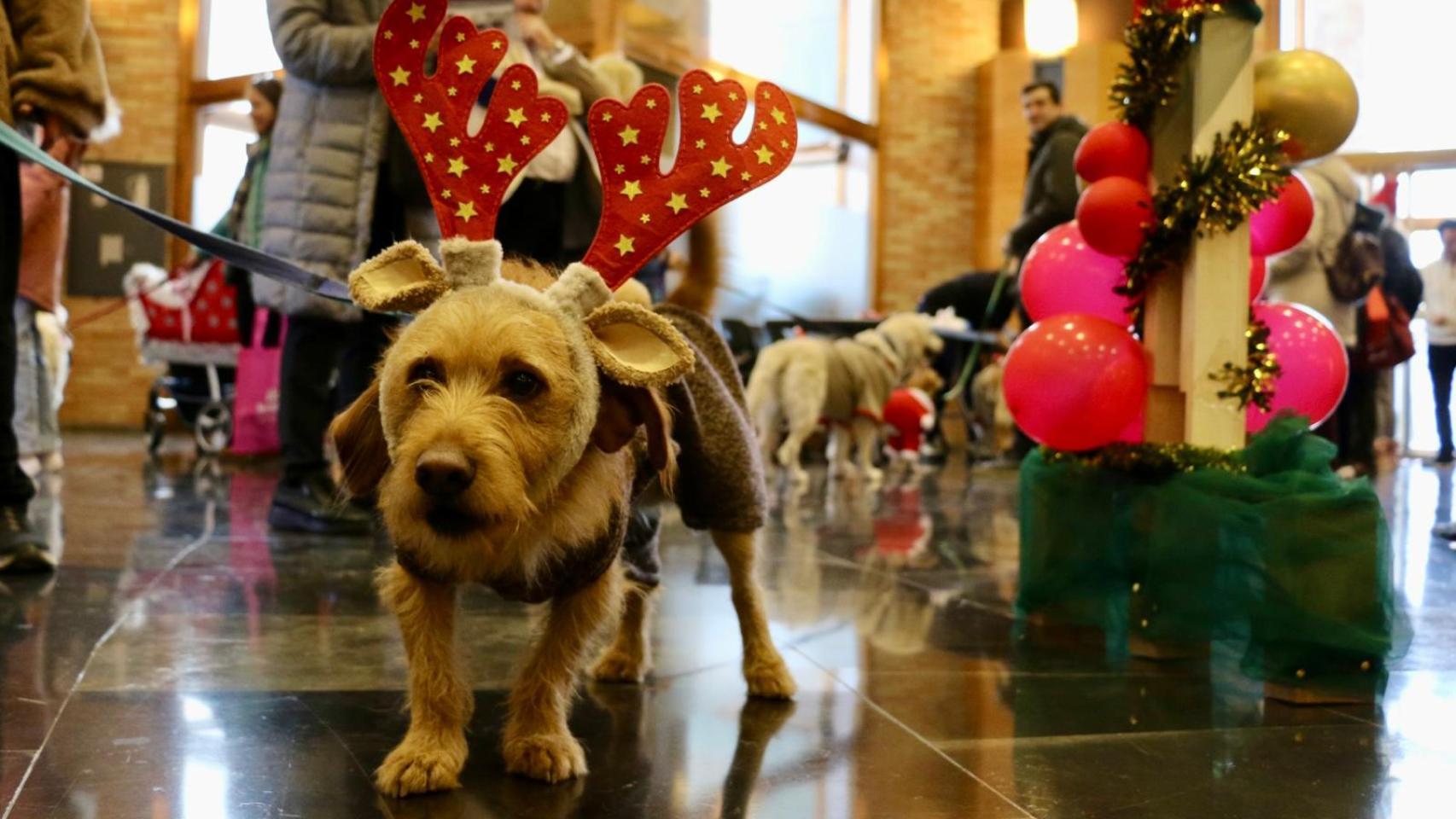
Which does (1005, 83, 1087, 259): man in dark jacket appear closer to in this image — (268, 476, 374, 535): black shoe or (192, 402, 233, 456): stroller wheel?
(268, 476, 374, 535): black shoe

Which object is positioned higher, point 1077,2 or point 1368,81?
point 1077,2

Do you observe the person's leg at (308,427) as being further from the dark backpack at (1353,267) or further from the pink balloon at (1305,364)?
the dark backpack at (1353,267)

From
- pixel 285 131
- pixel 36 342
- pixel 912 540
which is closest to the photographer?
pixel 285 131

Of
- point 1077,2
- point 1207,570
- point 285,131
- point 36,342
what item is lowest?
point 1207,570

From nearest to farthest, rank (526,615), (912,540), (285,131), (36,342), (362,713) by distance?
(362,713) → (526,615) → (285,131) → (912,540) → (36,342)

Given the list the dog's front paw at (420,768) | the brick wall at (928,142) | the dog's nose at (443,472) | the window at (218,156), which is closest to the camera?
the dog's nose at (443,472)

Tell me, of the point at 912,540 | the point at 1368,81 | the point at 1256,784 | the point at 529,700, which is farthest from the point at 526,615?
the point at 1368,81

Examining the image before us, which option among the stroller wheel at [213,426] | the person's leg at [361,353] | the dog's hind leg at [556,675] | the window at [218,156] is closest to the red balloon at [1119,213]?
the dog's hind leg at [556,675]

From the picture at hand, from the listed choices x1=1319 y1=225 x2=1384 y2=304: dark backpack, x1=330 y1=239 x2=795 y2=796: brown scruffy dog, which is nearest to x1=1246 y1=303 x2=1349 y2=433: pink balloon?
x1=330 y1=239 x2=795 y2=796: brown scruffy dog

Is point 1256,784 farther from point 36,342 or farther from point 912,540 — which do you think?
point 36,342

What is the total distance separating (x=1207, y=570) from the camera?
101 inches

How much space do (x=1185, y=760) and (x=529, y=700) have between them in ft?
3.16

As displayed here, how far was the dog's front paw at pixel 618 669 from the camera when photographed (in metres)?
2.42

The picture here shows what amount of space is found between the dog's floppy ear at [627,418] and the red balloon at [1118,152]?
4.95 ft
